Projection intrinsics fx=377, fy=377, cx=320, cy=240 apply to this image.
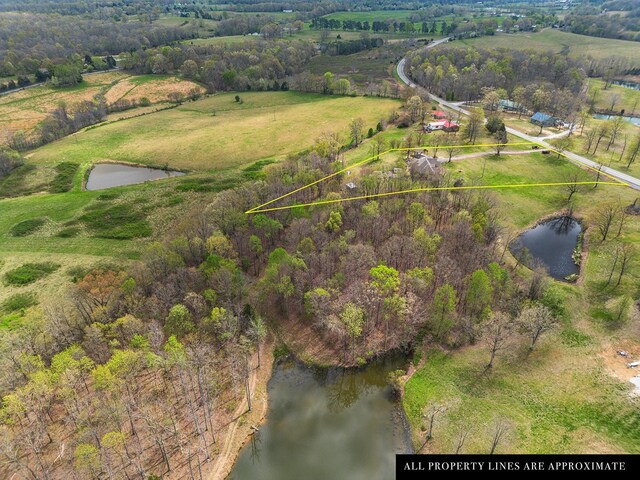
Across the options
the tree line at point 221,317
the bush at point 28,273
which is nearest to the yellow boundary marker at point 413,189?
the tree line at point 221,317

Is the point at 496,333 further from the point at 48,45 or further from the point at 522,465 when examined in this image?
the point at 48,45

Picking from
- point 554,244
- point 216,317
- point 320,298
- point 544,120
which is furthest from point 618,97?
point 216,317

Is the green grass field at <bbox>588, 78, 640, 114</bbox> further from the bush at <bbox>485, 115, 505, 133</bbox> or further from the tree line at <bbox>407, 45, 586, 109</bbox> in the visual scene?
the bush at <bbox>485, 115, 505, 133</bbox>

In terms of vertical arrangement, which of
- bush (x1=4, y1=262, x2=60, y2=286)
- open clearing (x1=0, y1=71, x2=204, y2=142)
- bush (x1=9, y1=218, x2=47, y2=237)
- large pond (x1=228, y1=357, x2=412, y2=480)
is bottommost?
large pond (x1=228, y1=357, x2=412, y2=480)

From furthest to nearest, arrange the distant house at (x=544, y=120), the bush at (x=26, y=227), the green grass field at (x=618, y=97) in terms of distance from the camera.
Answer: the green grass field at (x=618, y=97)
the distant house at (x=544, y=120)
the bush at (x=26, y=227)

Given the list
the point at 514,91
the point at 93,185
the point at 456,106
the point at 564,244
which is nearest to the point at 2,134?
the point at 93,185

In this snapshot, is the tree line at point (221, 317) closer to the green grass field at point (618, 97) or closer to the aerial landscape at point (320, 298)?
the aerial landscape at point (320, 298)

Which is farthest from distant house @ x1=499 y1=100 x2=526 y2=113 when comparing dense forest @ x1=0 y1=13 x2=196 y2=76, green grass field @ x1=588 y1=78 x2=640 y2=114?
dense forest @ x1=0 y1=13 x2=196 y2=76
